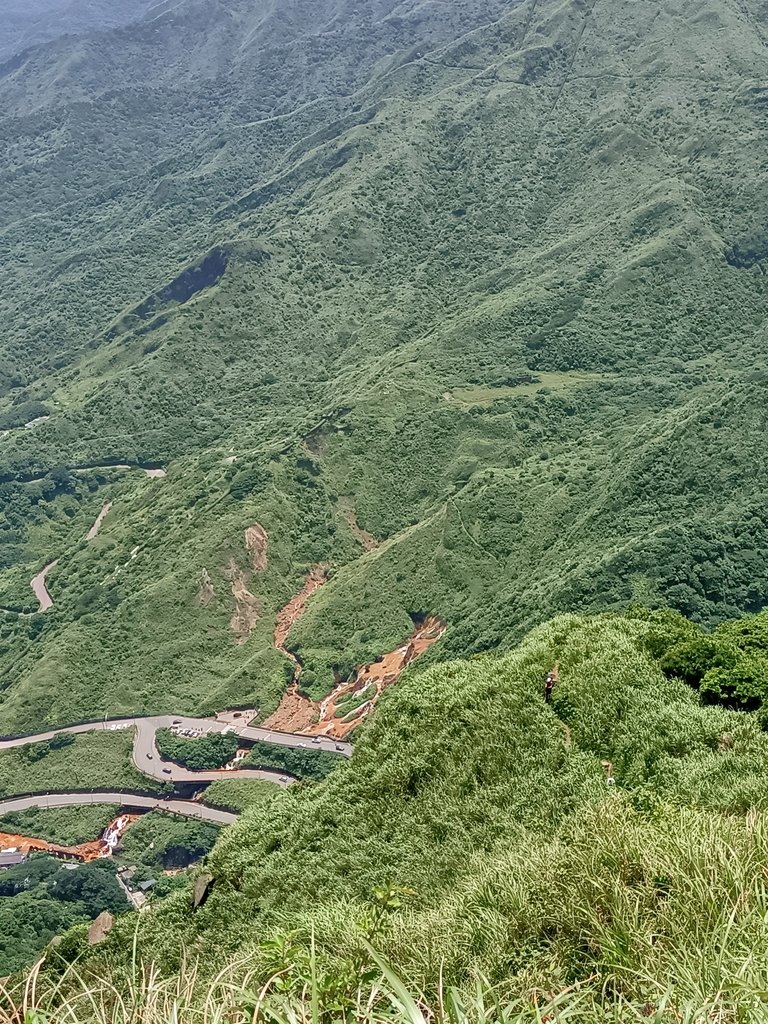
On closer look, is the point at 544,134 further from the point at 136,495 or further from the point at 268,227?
the point at 136,495

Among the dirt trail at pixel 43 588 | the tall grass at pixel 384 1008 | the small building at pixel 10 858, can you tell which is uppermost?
the tall grass at pixel 384 1008

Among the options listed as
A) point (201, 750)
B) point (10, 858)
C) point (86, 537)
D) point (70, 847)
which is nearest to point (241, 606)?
point (201, 750)

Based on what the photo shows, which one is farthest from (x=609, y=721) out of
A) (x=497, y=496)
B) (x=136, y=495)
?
(x=136, y=495)

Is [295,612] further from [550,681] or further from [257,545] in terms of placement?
[550,681]

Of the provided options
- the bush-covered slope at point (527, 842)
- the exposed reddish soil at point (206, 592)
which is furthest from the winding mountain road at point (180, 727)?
the bush-covered slope at point (527, 842)

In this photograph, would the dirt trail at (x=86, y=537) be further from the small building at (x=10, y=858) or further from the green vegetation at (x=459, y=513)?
the small building at (x=10, y=858)

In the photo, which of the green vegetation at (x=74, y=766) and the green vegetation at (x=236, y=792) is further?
the green vegetation at (x=74, y=766)
